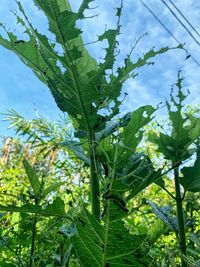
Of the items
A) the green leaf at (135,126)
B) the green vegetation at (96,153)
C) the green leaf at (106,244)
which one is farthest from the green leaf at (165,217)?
the green leaf at (106,244)

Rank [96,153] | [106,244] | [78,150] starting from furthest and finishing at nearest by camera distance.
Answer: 1. [78,150]
2. [96,153]
3. [106,244]

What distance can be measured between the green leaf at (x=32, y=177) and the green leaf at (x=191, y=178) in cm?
28

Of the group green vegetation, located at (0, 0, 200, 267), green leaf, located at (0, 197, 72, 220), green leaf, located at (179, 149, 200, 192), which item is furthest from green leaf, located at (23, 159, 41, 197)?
green leaf, located at (179, 149, 200, 192)

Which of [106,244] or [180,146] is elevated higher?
[180,146]

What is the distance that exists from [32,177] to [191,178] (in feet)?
1.02

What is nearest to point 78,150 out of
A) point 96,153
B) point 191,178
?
point 96,153

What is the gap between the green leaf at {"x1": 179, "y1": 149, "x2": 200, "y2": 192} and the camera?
32.3 inches

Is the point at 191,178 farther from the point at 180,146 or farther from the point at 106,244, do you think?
the point at 106,244

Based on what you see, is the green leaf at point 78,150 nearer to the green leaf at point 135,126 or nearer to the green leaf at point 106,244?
the green leaf at point 135,126

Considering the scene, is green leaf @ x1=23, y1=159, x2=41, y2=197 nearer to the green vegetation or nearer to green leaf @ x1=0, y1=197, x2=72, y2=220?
the green vegetation

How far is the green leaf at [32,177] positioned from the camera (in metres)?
0.72

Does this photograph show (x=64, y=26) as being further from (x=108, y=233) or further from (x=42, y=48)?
(x=108, y=233)

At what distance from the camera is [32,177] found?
737 mm

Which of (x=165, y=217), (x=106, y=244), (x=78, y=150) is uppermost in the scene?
(x=78, y=150)
